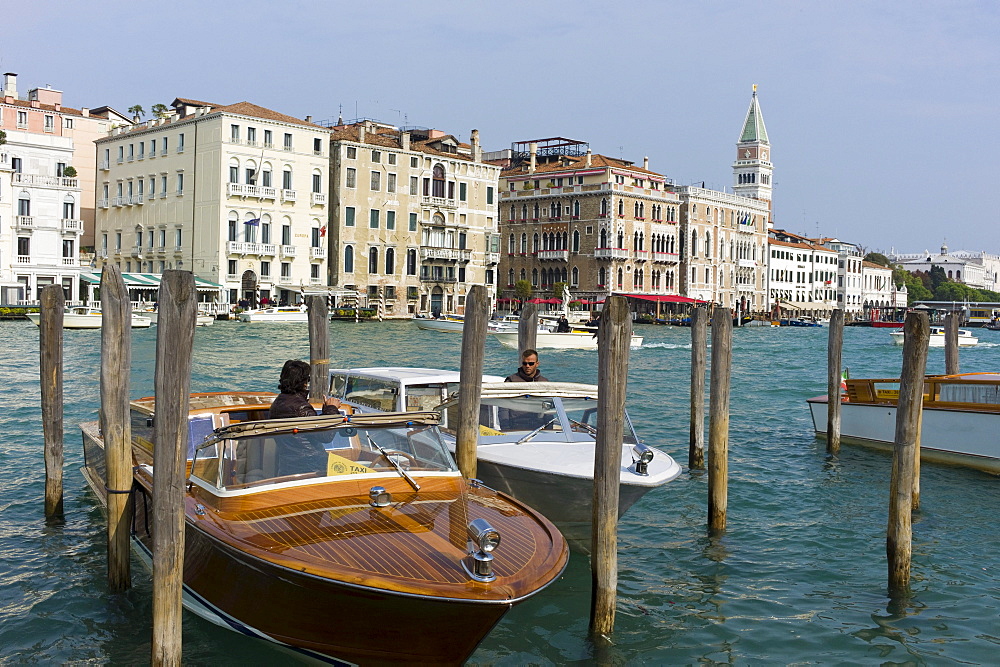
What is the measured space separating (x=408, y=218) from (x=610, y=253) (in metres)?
16.1

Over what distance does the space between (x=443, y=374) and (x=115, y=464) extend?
12.8 ft

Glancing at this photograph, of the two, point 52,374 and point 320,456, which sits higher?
point 52,374

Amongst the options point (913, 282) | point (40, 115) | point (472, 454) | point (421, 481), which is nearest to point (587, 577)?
point (472, 454)

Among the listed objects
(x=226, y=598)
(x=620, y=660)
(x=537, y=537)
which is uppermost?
(x=537, y=537)

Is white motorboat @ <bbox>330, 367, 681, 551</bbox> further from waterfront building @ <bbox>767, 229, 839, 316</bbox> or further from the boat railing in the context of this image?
Answer: waterfront building @ <bbox>767, 229, 839, 316</bbox>

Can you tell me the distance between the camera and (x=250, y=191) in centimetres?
5275

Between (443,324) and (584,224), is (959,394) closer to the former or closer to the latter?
A: (443,324)

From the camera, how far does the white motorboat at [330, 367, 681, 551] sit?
8555mm

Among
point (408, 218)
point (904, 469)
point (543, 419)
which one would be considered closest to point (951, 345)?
point (904, 469)

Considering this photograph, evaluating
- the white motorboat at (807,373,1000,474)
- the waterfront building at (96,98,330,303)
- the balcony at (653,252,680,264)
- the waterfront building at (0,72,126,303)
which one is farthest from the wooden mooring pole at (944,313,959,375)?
the balcony at (653,252,680,264)

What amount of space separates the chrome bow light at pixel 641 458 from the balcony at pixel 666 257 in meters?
64.9

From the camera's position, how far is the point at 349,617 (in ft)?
18.5

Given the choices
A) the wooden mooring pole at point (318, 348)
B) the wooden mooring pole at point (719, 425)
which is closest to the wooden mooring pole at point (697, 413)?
the wooden mooring pole at point (719, 425)

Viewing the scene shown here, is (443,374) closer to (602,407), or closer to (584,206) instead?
(602,407)
